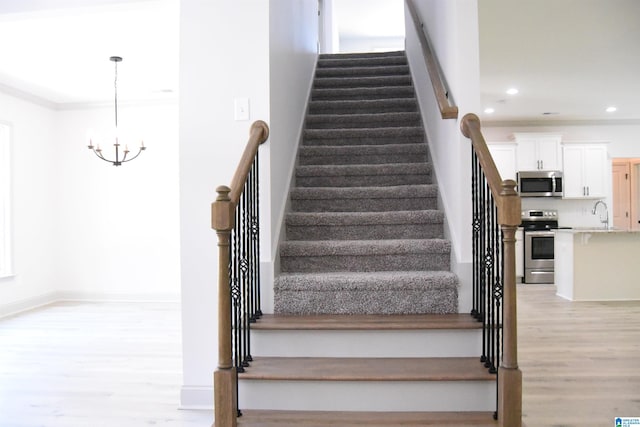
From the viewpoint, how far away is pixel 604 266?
6.02 metres

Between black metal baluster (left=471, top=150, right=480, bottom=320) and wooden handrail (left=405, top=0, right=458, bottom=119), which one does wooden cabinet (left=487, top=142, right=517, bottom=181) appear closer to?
wooden handrail (left=405, top=0, right=458, bottom=119)

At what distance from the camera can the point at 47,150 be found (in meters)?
6.38

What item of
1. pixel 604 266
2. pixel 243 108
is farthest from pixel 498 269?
pixel 604 266

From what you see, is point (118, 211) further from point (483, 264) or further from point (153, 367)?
point (483, 264)

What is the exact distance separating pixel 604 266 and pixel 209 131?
5670 mm

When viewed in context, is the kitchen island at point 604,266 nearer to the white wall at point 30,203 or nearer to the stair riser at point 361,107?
the stair riser at point 361,107

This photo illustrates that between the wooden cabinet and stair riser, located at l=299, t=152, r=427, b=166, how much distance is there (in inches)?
180

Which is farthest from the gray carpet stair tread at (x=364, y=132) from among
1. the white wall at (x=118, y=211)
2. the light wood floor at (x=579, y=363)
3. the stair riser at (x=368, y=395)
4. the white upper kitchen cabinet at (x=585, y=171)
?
the white upper kitchen cabinet at (x=585, y=171)

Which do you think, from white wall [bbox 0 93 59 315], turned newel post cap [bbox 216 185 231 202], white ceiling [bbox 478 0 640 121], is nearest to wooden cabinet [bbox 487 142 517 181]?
white ceiling [bbox 478 0 640 121]

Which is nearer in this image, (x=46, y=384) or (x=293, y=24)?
(x=46, y=384)

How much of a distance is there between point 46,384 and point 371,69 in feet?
14.2

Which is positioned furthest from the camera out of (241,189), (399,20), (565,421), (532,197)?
(399,20)

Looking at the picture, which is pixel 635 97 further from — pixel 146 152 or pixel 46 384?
pixel 46 384

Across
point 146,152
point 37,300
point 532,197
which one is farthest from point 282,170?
point 532,197
